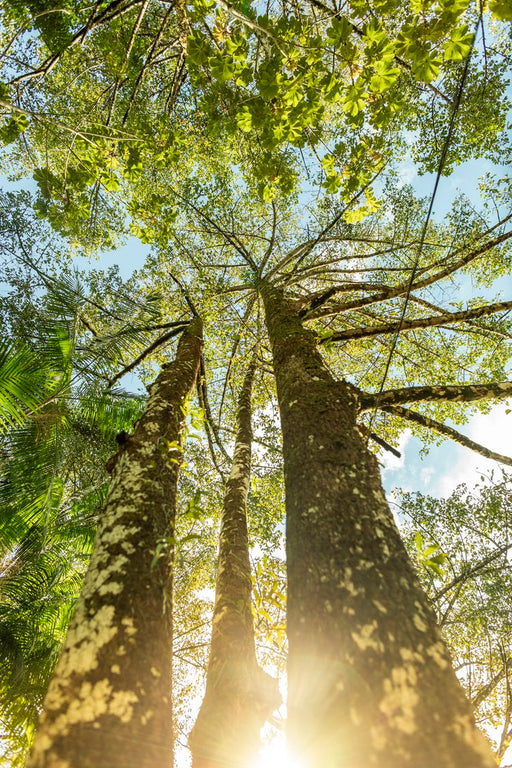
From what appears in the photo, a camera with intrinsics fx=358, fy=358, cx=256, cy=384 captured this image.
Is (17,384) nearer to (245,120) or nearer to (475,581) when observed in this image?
(245,120)

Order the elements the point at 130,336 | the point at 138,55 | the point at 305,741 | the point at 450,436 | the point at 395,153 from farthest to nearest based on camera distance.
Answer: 1. the point at 395,153
2. the point at 138,55
3. the point at 130,336
4. the point at 450,436
5. the point at 305,741

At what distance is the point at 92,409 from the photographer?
4.56 meters

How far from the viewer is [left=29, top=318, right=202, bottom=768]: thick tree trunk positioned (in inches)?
41.1

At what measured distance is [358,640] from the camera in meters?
0.98

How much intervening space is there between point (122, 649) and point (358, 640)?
32.9 inches

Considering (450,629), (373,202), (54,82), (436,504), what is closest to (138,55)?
(54,82)

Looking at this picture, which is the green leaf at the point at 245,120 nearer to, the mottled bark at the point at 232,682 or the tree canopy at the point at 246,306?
the tree canopy at the point at 246,306

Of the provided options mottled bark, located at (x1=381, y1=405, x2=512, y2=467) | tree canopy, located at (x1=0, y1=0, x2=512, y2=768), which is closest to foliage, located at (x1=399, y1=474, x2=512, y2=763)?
tree canopy, located at (x1=0, y1=0, x2=512, y2=768)

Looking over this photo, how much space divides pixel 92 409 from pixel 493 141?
729 cm

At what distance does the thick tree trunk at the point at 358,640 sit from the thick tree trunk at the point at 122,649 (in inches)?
20.2

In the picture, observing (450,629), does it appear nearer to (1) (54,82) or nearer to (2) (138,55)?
(2) (138,55)

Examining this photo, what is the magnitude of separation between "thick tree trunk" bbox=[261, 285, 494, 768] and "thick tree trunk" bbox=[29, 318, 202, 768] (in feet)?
1.68

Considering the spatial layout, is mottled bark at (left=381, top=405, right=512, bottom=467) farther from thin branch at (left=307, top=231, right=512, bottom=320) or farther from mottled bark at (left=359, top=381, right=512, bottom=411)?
thin branch at (left=307, top=231, right=512, bottom=320)

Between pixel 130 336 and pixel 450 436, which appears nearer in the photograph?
pixel 450 436
